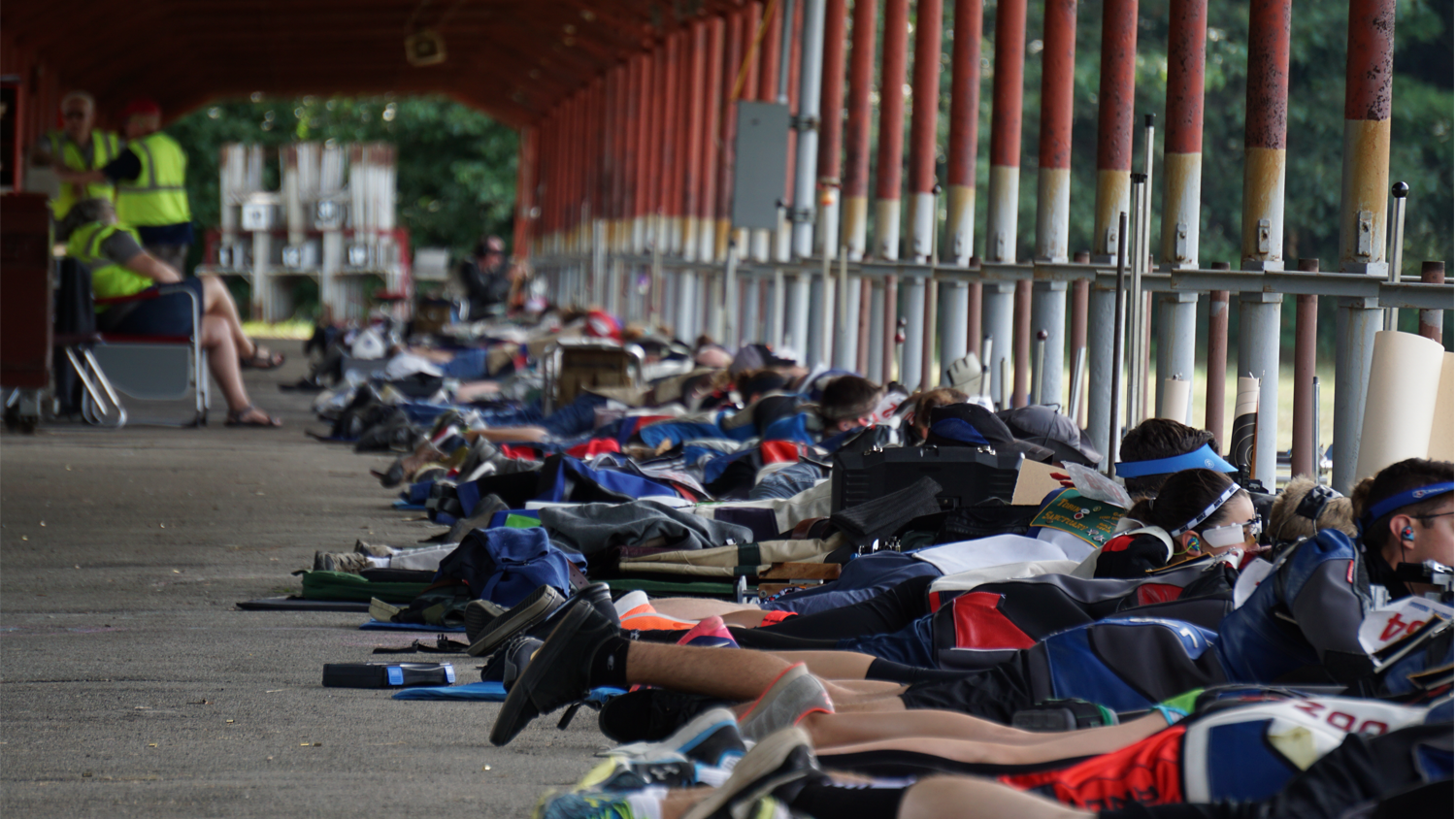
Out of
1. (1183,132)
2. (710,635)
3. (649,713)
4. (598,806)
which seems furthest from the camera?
(1183,132)

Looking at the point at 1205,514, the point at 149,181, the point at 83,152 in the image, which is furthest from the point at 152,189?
the point at 1205,514

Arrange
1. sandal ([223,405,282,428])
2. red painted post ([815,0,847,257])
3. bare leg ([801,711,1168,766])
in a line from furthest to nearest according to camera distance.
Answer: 1. red painted post ([815,0,847,257])
2. sandal ([223,405,282,428])
3. bare leg ([801,711,1168,766])

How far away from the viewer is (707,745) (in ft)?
10.3

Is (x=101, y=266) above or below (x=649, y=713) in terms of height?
above

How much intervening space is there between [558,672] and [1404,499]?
1593 millimetres

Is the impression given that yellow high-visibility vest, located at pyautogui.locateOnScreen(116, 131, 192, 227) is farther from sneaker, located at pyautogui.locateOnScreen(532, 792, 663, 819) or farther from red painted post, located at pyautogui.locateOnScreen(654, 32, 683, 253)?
sneaker, located at pyautogui.locateOnScreen(532, 792, 663, 819)

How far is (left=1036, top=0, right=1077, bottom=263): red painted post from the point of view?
8.35 m

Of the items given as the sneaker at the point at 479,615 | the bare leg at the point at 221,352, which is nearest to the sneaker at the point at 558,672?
the sneaker at the point at 479,615

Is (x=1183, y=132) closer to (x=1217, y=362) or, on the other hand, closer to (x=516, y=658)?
(x=1217, y=362)

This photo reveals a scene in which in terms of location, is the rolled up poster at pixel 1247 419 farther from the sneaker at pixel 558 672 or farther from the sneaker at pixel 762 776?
the sneaker at pixel 762 776

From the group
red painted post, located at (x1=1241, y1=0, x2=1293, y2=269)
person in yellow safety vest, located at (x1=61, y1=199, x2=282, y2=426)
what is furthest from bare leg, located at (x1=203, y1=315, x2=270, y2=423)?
red painted post, located at (x1=1241, y1=0, x2=1293, y2=269)

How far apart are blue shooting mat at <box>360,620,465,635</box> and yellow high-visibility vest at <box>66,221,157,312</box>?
6462 mm

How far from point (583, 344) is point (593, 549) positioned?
6.08 meters

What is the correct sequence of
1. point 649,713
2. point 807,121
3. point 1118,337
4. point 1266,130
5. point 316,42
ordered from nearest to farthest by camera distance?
point 649,713, point 1118,337, point 1266,130, point 807,121, point 316,42
